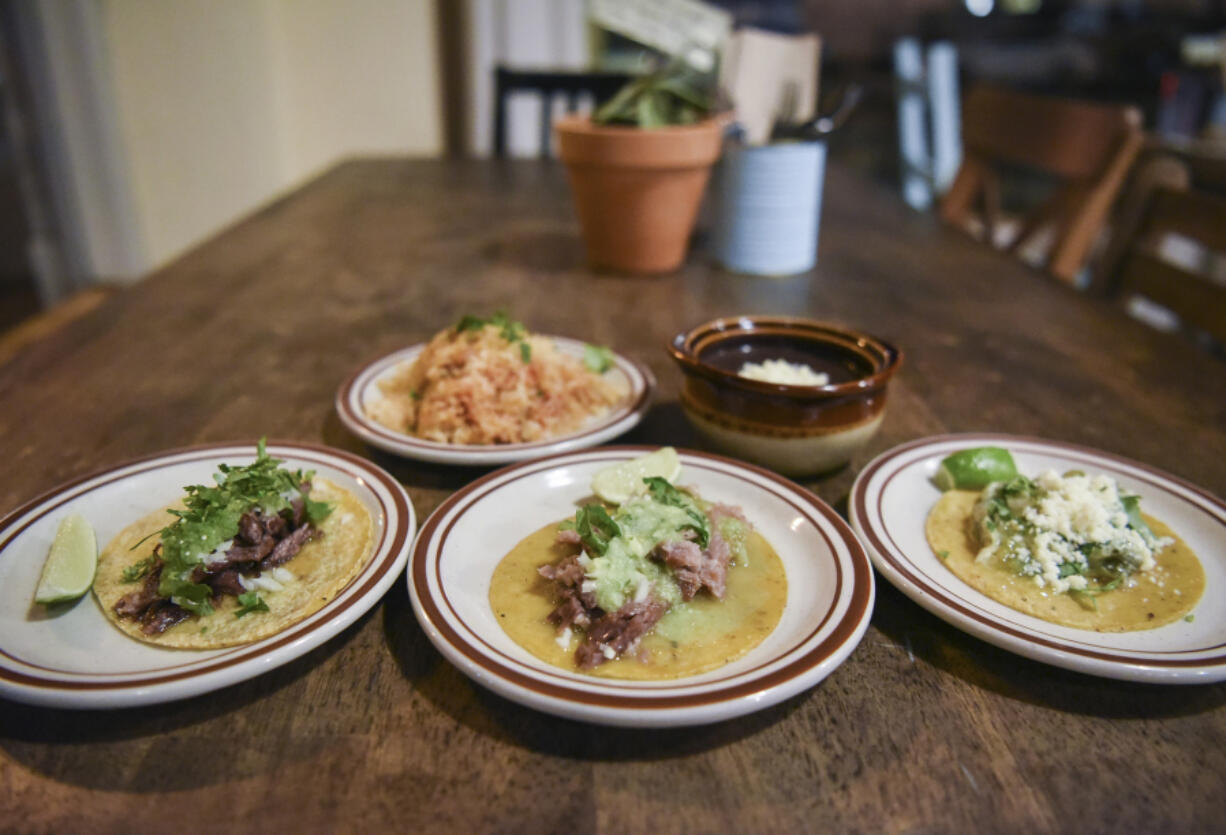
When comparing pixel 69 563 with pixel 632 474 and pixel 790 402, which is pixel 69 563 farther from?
pixel 790 402

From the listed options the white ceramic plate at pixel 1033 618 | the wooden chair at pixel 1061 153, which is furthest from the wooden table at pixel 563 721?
the wooden chair at pixel 1061 153

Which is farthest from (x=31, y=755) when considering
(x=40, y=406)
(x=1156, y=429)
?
(x=1156, y=429)

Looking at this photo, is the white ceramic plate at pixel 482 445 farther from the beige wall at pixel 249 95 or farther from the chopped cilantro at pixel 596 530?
the beige wall at pixel 249 95

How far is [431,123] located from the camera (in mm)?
5051

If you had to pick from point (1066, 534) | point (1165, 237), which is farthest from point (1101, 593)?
point (1165, 237)

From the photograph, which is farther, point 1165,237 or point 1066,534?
point 1165,237

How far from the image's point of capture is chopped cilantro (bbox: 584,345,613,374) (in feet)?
4.41

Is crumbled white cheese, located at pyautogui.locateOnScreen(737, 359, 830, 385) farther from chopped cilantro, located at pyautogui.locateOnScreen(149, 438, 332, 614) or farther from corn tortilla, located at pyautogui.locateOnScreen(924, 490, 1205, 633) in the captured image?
chopped cilantro, located at pyautogui.locateOnScreen(149, 438, 332, 614)

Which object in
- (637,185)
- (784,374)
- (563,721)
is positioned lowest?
(563,721)

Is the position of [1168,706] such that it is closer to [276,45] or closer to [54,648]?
[54,648]

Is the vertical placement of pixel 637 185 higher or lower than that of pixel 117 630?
higher

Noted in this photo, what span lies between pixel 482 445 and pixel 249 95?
4.61 m

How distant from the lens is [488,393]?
1.17 metres

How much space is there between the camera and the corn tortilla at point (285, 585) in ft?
2.52
